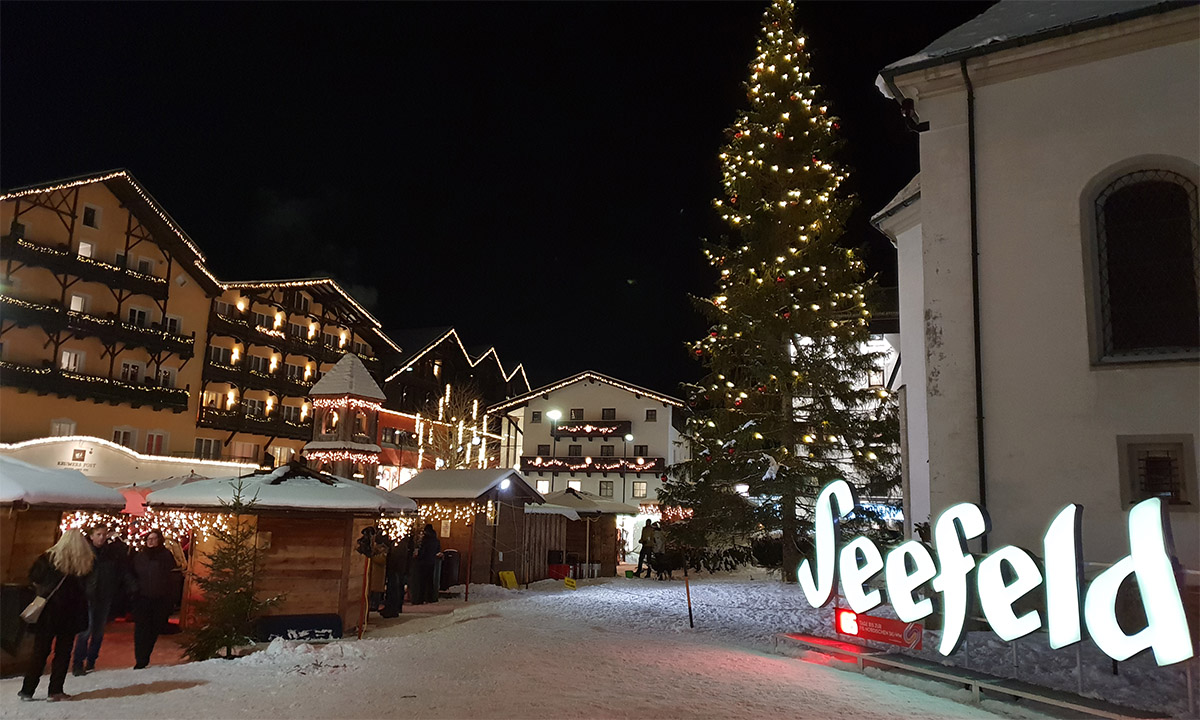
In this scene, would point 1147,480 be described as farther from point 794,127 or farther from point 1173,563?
point 794,127

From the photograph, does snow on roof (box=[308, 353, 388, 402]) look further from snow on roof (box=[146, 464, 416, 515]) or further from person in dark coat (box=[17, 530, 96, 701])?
person in dark coat (box=[17, 530, 96, 701])

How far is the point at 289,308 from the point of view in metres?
47.7

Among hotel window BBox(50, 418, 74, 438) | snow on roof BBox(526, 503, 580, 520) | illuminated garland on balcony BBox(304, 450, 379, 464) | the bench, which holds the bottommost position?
the bench

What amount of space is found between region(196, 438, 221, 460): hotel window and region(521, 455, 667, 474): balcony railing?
19.5 meters

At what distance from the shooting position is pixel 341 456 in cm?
1902

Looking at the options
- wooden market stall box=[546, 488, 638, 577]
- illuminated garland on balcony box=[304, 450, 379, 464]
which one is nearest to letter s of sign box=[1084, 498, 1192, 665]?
illuminated garland on balcony box=[304, 450, 379, 464]

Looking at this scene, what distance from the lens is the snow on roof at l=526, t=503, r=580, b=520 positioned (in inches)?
1008

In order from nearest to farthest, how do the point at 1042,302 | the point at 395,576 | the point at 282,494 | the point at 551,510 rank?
the point at 1042,302, the point at 282,494, the point at 395,576, the point at 551,510

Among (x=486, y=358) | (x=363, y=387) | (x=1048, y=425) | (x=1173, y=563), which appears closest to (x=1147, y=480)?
(x=1048, y=425)

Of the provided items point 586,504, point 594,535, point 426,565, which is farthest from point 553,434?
point 426,565

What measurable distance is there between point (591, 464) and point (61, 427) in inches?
1175

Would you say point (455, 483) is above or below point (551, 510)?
above

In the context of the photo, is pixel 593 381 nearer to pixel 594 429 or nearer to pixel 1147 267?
pixel 594 429

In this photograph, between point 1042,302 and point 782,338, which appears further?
point 782,338
